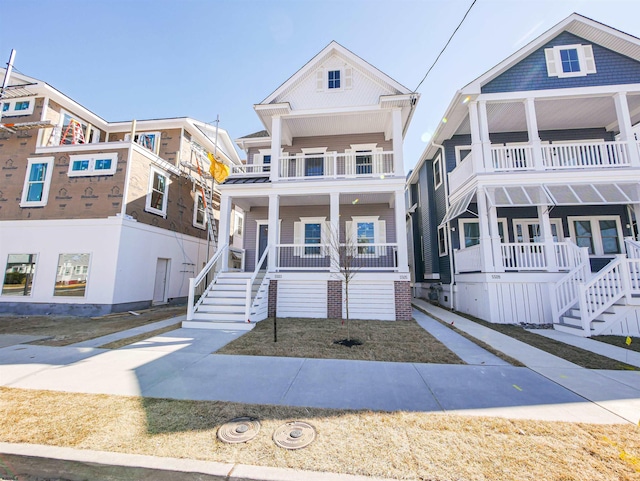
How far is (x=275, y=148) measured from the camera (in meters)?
11.6

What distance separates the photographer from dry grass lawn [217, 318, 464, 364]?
557 cm

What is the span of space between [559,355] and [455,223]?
778cm

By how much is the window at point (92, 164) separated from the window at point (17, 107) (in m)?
4.05

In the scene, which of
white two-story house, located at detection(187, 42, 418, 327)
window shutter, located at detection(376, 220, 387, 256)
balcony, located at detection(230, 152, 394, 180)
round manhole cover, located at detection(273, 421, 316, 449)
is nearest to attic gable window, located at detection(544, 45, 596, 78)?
white two-story house, located at detection(187, 42, 418, 327)

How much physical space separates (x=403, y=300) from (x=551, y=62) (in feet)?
35.6

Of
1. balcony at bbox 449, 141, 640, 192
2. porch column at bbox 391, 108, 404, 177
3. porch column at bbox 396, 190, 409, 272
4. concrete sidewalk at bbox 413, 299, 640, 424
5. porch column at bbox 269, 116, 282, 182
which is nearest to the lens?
concrete sidewalk at bbox 413, 299, 640, 424

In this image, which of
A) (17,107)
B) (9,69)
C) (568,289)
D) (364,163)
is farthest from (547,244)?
(9,69)

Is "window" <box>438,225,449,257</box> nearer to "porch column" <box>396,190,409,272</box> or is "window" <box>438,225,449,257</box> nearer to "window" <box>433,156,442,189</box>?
"window" <box>433,156,442,189</box>

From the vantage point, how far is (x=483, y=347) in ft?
20.1

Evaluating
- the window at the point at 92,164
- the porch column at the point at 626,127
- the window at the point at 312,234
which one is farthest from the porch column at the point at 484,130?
Answer: the window at the point at 92,164

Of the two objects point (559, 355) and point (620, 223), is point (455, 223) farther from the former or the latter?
point (559, 355)

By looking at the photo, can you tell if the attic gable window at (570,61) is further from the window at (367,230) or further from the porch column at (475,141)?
the window at (367,230)

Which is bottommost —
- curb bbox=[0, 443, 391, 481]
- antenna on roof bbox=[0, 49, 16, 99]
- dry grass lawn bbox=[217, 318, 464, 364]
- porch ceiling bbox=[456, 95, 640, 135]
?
curb bbox=[0, 443, 391, 481]

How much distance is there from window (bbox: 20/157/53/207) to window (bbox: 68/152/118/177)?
1.12 meters
